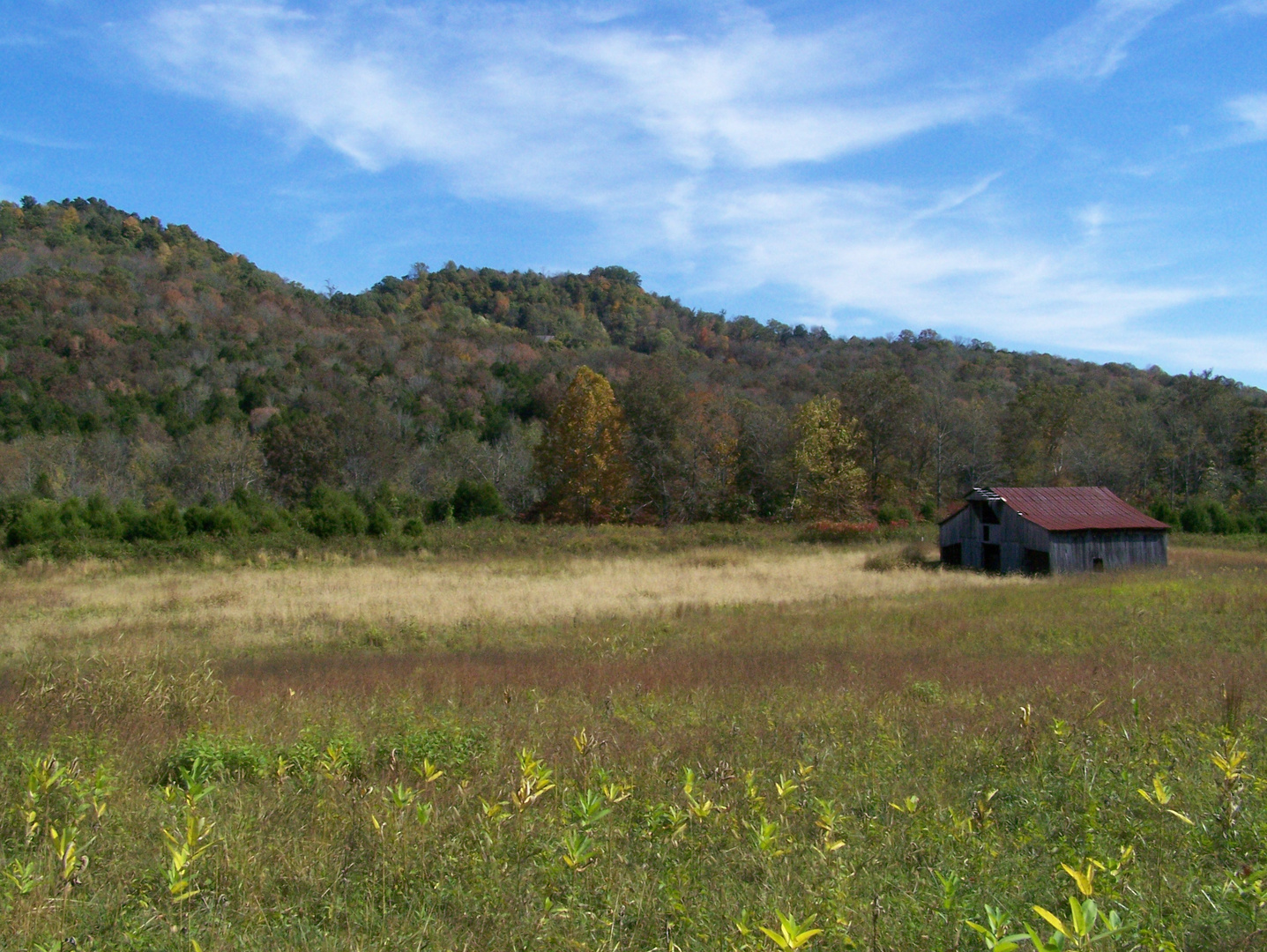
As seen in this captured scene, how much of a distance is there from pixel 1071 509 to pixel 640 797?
32469 mm

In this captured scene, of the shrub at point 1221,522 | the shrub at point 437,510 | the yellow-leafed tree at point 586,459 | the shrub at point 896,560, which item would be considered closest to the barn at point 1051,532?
the shrub at point 896,560

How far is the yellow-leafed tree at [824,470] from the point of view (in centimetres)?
4750

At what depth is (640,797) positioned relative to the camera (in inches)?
209

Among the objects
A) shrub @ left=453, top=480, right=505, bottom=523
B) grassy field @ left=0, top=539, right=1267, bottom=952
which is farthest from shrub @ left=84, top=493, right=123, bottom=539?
grassy field @ left=0, top=539, right=1267, bottom=952

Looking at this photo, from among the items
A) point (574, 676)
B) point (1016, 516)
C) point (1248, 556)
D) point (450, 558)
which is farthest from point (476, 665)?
point (1248, 556)

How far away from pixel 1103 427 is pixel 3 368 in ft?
257

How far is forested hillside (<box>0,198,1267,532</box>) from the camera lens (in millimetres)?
49188

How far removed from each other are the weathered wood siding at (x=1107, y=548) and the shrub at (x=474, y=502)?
25606mm

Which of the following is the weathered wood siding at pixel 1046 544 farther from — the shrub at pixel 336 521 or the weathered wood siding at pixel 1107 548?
the shrub at pixel 336 521

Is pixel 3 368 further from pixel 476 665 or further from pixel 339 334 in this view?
pixel 476 665

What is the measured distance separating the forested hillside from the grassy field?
117 feet

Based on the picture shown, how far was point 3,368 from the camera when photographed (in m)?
58.7

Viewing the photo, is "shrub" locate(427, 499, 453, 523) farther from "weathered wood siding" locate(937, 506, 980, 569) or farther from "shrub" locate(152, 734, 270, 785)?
"shrub" locate(152, 734, 270, 785)

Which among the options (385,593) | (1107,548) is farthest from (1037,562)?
(385,593)
